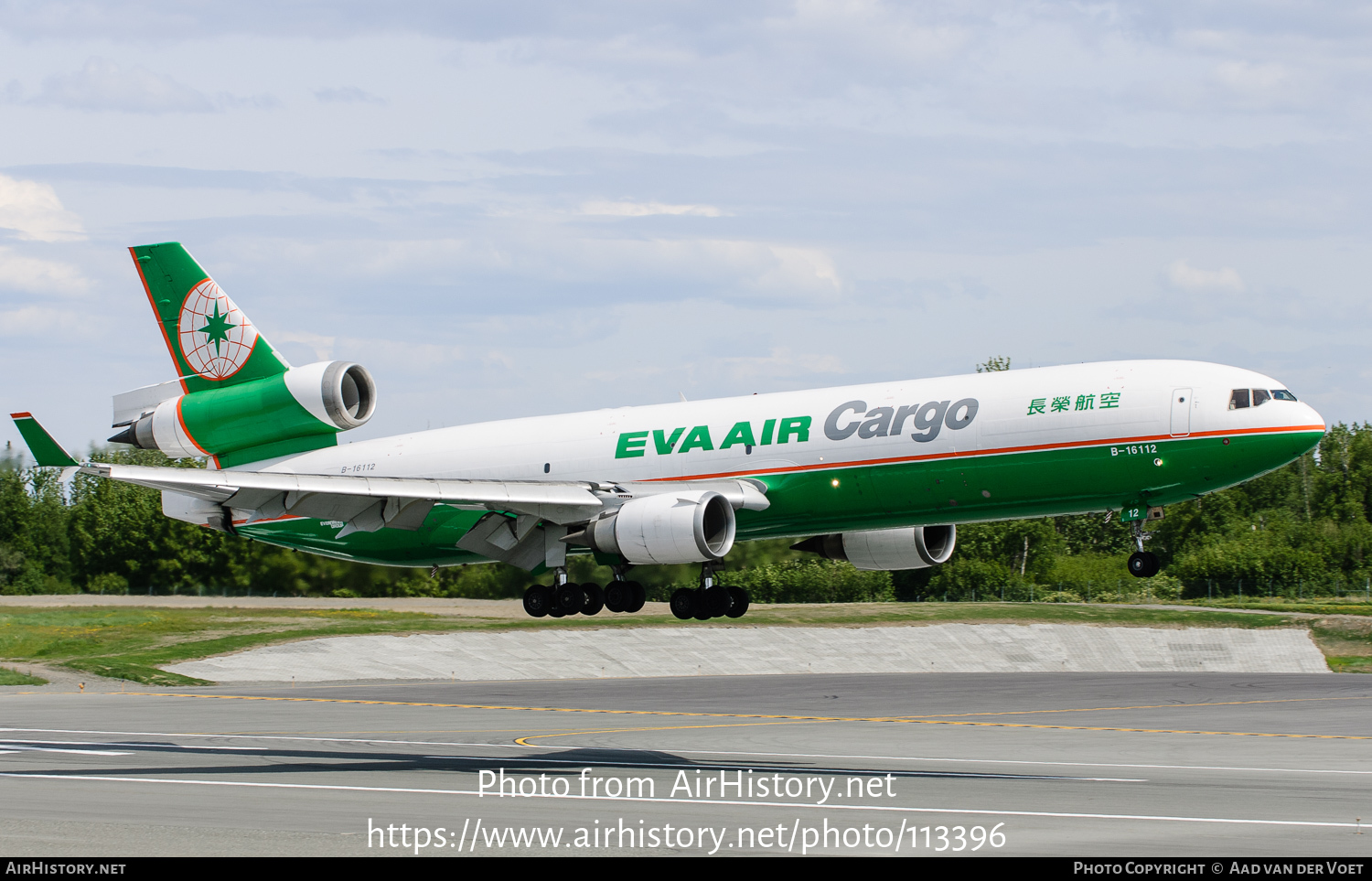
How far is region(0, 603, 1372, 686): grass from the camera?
2940 inches

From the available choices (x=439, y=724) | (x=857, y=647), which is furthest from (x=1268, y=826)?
(x=857, y=647)

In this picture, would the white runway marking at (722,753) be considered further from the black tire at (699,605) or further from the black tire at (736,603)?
the black tire at (699,605)

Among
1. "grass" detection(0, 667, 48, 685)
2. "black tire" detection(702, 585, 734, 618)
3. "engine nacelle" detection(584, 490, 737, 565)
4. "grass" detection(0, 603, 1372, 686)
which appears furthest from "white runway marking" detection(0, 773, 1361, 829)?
"grass" detection(0, 603, 1372, 686)

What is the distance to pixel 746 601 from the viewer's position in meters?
41.2

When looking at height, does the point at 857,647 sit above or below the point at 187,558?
below

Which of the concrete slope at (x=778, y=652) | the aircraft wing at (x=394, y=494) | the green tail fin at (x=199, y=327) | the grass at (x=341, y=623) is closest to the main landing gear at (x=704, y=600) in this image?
the aircraft wing at (x=394, y=494)

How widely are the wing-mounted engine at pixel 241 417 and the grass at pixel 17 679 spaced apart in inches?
1079

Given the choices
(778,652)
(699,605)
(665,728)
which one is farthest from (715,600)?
(778,652)

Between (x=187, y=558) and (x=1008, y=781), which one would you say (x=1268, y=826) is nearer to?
(x=1008, y=781)

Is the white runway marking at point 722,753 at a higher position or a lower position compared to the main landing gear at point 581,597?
lower

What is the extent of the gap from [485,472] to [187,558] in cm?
4949

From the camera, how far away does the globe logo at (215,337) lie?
1773 inches

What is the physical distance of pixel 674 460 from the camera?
3947cm

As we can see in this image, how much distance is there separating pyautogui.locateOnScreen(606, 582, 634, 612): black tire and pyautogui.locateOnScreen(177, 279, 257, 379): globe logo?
49.0 ft
